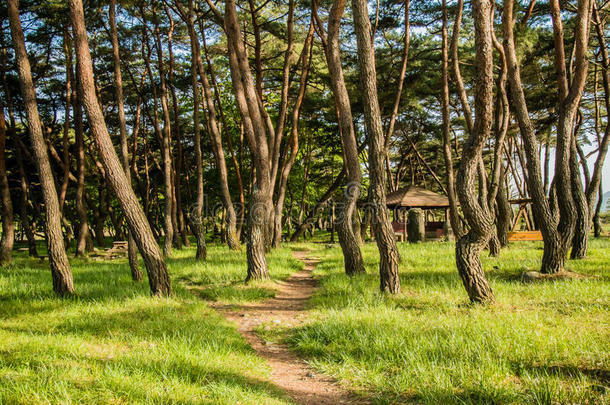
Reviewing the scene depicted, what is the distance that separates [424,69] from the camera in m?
14.4

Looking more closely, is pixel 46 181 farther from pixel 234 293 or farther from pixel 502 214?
pixel 502 214

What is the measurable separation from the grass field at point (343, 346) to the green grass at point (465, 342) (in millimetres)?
14

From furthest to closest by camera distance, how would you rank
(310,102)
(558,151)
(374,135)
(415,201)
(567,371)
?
(415,201) → (310,102) → (558,151) → (374,135) → (567,371)

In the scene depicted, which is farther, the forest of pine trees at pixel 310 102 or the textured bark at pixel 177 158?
the textured bark at pixel 177 158

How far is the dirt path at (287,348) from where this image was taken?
11.0 feet

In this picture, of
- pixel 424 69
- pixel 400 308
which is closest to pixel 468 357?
pixel 400 308

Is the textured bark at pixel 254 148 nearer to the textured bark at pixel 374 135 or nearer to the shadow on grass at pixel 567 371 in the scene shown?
the textured bark at pixel 374 135

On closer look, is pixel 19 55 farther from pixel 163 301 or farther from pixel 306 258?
pixel 306 258

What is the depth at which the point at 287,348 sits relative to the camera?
4555 mm

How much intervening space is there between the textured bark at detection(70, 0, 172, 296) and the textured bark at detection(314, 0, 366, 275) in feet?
12.2

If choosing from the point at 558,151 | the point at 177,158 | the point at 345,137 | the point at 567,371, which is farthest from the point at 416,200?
the point at 567,371

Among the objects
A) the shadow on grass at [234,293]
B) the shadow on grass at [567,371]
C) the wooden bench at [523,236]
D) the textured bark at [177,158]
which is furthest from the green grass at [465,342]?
the textured bark at [177,158]

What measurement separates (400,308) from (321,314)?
109cm

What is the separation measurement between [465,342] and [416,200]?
17305 mm
